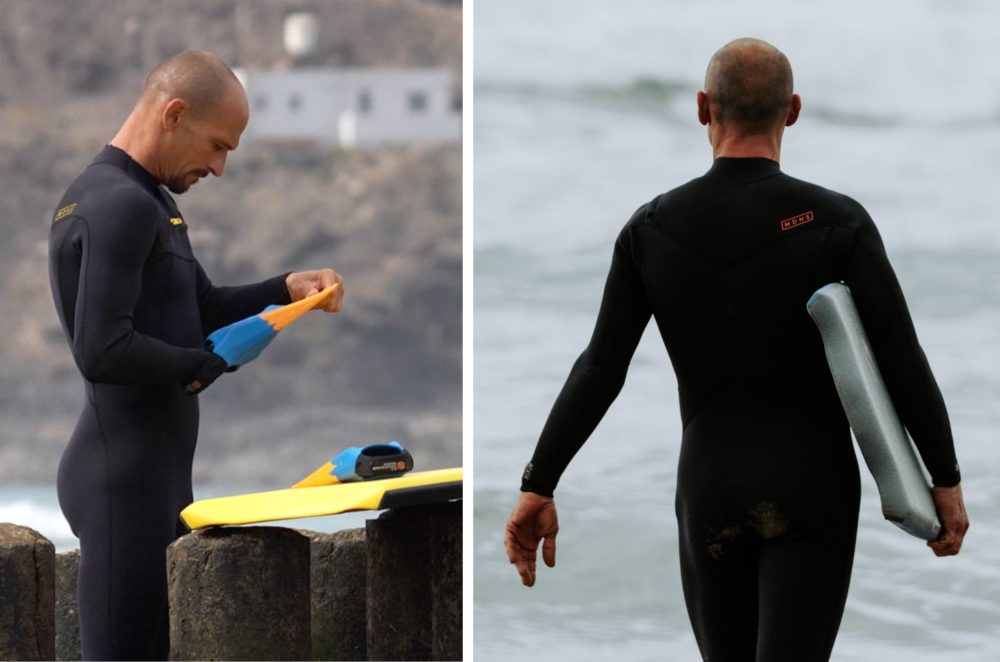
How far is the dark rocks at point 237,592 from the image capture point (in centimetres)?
289

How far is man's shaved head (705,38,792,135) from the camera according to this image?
8.36 ft

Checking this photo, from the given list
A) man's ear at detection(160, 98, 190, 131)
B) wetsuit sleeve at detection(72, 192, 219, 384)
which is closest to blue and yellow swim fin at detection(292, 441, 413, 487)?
wetsuit sleeve at detection(72, 192, 219, 384)

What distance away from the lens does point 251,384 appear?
47.8 metres

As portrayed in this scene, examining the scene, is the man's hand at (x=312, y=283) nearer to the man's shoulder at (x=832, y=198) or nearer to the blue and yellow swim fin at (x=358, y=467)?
the blue and yellow swim fin at (x=358, y=467)

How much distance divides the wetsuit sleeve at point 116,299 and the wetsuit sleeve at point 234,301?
1.25 ft

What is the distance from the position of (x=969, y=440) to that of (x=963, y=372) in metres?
1.65

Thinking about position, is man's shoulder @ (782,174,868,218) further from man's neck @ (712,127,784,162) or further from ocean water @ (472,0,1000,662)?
ocean water @ (472,0,1000,662)

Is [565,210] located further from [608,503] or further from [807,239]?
[807,239]

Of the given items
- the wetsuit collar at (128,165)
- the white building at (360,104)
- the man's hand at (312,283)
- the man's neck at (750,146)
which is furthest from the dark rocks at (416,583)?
the white building at (360,104)

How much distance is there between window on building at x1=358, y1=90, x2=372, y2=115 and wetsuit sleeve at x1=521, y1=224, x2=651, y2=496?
53.9 m

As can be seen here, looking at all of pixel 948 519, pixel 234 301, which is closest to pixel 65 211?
pixel 234 301

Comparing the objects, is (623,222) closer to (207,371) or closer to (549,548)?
(207,371)

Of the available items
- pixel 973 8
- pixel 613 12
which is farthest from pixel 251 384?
pixel 973 8

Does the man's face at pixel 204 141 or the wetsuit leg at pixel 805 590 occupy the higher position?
the man's face at pixel 204 141
